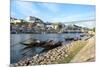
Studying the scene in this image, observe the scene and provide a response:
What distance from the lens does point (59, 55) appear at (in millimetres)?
2510

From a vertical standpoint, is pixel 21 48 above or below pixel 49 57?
above

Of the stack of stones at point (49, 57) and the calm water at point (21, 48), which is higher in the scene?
the calm water at point (21, 48)

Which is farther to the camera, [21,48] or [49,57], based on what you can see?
[49,57]

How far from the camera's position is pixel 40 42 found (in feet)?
7.97

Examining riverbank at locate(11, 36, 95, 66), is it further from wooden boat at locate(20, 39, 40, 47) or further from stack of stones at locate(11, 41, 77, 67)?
wooden boat at locate(20, 39, 40, 47)

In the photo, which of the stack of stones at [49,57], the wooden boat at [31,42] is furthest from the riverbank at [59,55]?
the wooden boat at [31,42]

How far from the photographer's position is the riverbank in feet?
7.90

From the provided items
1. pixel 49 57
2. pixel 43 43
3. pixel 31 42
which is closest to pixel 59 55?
pixel 49 57

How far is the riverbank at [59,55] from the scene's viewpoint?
241cm

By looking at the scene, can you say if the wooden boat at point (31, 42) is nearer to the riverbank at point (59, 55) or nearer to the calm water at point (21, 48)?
the calm water at point (21, 48)

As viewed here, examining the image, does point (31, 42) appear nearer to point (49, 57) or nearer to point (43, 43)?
point (43, 43)

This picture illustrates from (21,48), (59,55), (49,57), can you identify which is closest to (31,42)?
(21,48)

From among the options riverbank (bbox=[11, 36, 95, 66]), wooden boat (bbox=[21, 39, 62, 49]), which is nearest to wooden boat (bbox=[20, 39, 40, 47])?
wooden boat (bbox=[21, 39, 62, 49])
